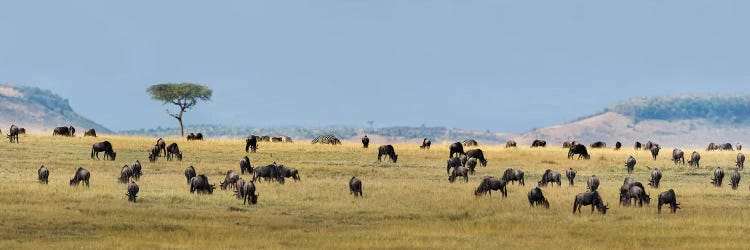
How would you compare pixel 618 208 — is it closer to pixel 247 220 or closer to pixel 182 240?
pixel 247 220

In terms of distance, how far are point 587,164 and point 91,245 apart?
145 feet

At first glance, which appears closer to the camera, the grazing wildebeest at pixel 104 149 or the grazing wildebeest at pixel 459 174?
the grazing wildebeest at pixel 459 174

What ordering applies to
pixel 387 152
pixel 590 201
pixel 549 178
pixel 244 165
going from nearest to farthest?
pixel 590 201, pixel 549 178, pixel 244 165, pixel 387 152

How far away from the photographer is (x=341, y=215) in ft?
123

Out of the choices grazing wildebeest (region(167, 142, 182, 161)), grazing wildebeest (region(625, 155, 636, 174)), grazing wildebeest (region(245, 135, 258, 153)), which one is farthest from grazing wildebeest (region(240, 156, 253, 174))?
grazing wildebeest (region(625, 155, 636, 174))

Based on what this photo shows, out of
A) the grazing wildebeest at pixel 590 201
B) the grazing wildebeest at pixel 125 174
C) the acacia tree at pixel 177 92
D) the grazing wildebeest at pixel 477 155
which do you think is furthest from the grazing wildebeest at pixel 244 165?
the acacia tree at pixel 177 92

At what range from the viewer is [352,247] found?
29.3 metres

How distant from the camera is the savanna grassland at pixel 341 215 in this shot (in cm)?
3070

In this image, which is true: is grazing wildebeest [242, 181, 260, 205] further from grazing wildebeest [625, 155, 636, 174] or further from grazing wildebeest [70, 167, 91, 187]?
grazing wildebeest [625, 155, 636, 174]

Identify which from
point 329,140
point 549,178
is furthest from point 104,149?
point 329,140

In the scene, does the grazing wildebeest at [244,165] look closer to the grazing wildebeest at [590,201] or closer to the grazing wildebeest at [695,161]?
the grazing wildebeest at [590,201]

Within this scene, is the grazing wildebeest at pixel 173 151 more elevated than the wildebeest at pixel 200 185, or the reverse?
the grazing wildebeest at pixel 173 151

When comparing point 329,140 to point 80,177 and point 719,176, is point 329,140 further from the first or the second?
point 80,177

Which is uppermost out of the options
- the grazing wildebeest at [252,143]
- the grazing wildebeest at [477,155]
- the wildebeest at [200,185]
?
the grazing wildebeest at [252,143]
